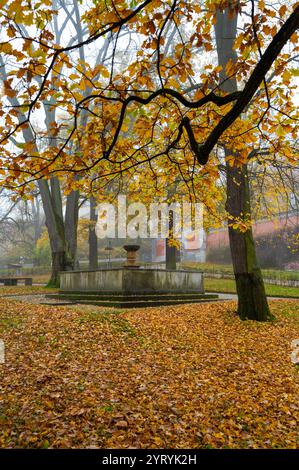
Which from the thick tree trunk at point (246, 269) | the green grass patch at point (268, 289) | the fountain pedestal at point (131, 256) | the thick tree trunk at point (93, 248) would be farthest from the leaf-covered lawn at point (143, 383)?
the thick tree trunk at point (93, 248)

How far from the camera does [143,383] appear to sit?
5.41 metres

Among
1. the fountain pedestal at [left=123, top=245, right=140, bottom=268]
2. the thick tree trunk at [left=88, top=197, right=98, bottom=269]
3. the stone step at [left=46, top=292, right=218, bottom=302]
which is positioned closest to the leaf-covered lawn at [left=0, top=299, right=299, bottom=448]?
the stone step at [left=46, top=292, right=218, bottom=302]

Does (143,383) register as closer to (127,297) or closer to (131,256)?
(127,297)

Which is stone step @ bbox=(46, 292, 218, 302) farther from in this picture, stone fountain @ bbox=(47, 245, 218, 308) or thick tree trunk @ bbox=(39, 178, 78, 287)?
thick tree trunk @ bbox=(39, 178, 78, 287)

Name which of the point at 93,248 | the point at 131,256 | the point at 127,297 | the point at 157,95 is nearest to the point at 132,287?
the point at 127,297

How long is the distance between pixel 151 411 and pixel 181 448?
30.2 inches

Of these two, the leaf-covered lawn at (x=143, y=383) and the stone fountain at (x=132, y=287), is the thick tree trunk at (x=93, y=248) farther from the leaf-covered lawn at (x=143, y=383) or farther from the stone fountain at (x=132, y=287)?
the leaf-covered lawn at (x=143, y=383)

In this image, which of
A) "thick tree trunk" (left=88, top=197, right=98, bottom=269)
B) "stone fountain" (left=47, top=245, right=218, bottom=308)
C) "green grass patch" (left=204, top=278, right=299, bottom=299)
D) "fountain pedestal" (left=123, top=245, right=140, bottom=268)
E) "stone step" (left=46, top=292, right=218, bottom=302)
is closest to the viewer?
"stone step" (left=46, top=292, right=218, bottom=302)

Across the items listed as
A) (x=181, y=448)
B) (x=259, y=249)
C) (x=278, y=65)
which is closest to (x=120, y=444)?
(x=181, y=448)

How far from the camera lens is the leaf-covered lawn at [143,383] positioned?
4047 millimetres

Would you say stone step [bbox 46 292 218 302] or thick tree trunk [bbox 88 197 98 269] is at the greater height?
thick tree trunk [bbox 88 197 98 269]

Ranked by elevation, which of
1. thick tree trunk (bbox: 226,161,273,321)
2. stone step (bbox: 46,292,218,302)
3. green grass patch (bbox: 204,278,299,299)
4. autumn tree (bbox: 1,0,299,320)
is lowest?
green grass patch (bbox: 204,278,299,299)

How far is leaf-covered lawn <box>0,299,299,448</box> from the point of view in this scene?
405 cm
